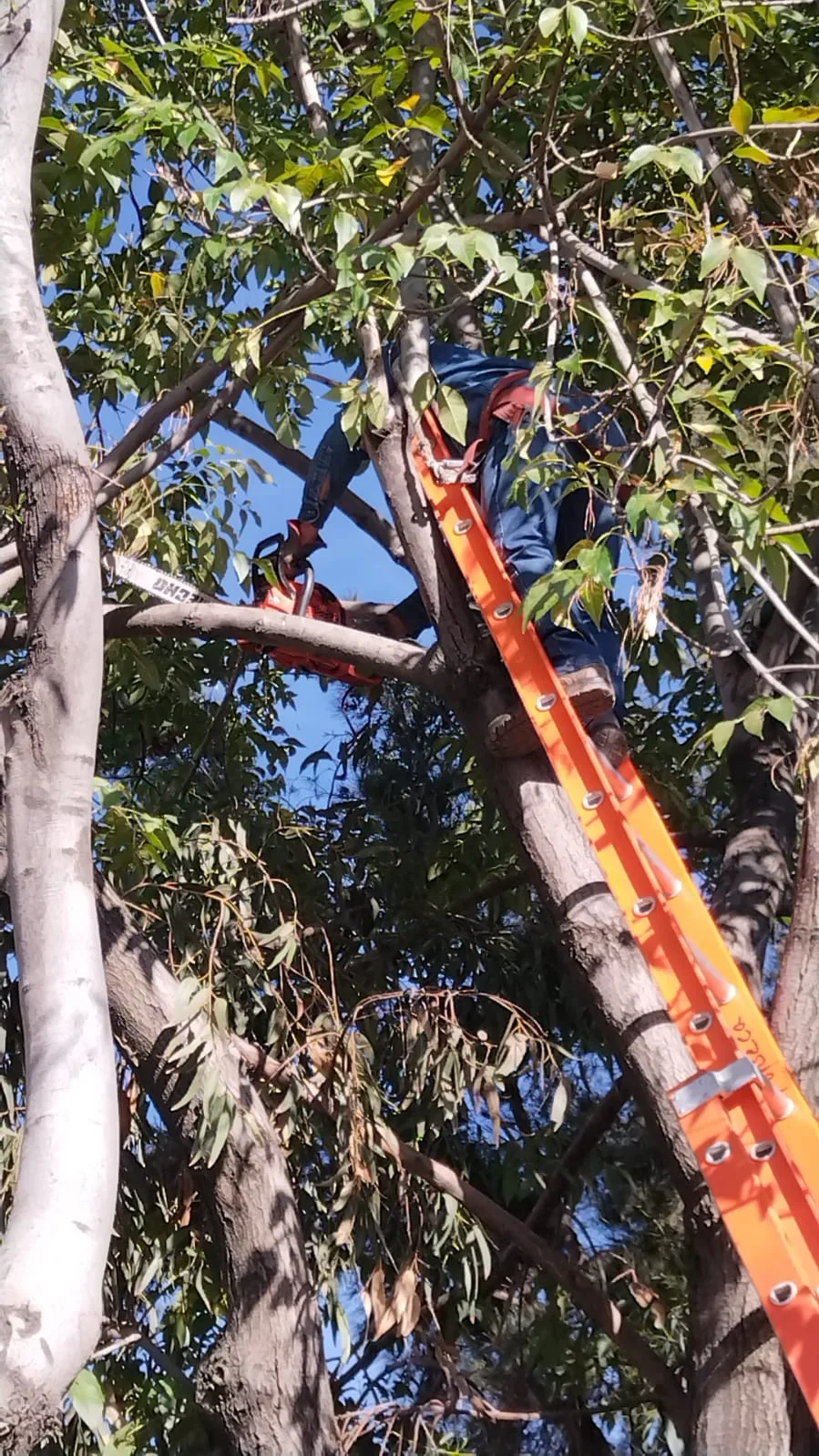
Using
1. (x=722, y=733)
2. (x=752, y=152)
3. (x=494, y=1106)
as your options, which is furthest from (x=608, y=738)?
(x=752, y=152)

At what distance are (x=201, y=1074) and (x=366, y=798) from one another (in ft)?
8.08

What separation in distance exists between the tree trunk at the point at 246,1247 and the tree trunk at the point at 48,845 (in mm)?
1200

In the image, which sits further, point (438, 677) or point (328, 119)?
point (328, 119)

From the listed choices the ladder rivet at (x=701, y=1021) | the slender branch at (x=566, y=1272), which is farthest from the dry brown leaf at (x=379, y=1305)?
the ladder rivet at (x=701, y=1021)

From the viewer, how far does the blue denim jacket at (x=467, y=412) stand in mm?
3420

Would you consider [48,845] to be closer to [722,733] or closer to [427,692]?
[722,733]

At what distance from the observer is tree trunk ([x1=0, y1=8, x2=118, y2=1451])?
4.68ft

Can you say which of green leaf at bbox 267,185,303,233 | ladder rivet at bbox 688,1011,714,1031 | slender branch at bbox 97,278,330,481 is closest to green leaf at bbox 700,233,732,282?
green leaf at bbox 267,185,303,233

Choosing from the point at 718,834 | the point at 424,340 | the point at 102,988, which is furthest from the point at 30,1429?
the point at 718,834

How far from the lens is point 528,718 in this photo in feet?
9.70

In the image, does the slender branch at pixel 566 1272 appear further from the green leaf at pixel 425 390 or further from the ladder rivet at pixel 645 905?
the green leaf at pixel 425 390

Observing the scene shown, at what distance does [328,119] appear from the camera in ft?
13.3

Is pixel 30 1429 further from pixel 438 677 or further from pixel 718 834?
pixel 718 834

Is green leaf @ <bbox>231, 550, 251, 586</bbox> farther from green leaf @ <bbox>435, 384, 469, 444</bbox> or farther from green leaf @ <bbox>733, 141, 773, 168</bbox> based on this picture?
green leaf @ <bbox>733, 141, 773, 168</bbox>
